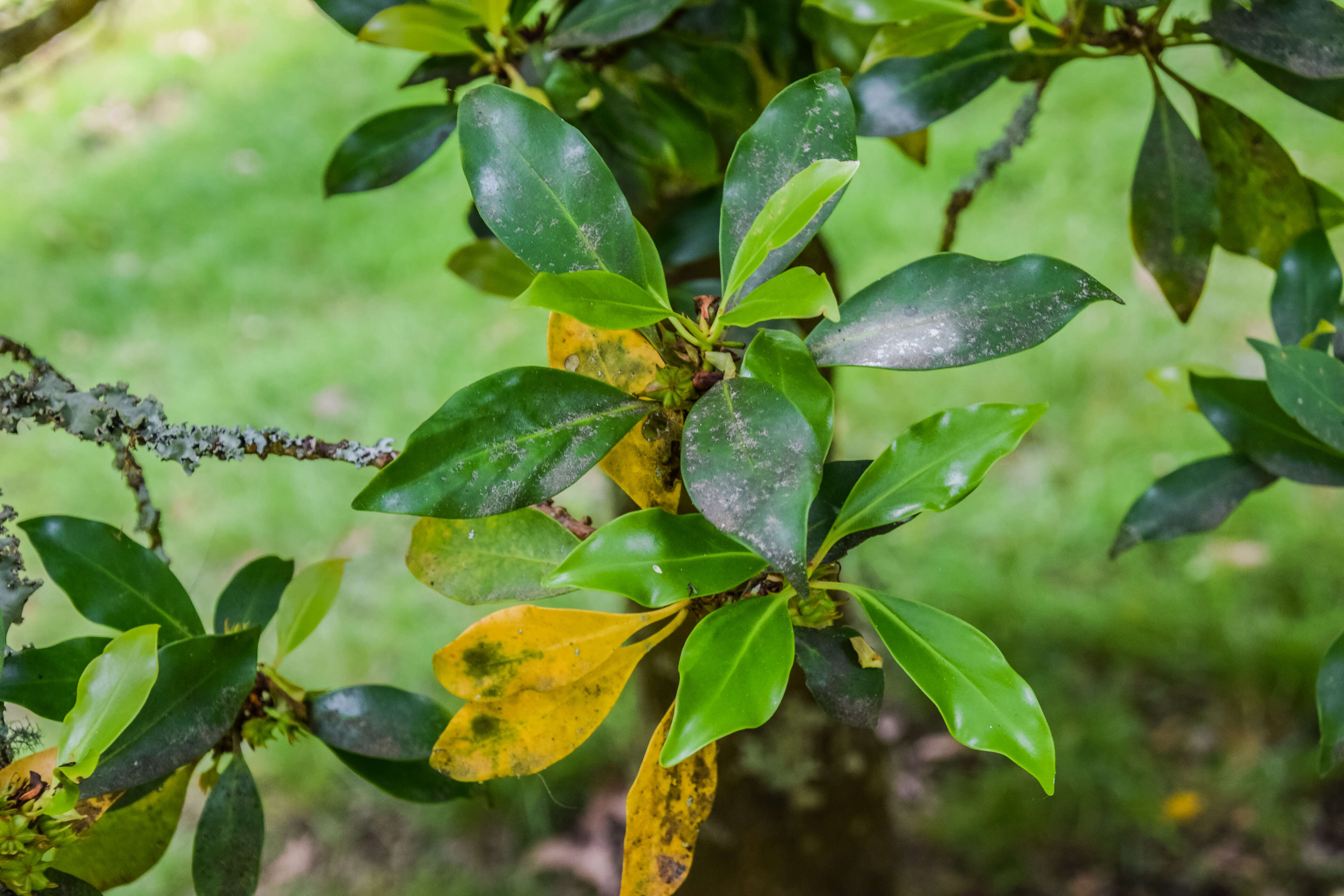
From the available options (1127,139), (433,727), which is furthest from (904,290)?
(1127,139)

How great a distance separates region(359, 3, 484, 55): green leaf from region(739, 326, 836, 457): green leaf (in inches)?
16.1

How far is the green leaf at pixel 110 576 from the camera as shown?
599 mm

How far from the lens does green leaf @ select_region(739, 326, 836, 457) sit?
1.59 feet

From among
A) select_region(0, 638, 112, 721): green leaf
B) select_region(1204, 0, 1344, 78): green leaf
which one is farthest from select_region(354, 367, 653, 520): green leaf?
select_region(1204, 0, 1344, 78): green leaf

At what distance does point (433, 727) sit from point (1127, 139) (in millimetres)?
2675

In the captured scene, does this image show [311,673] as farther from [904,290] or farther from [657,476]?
[904,290]

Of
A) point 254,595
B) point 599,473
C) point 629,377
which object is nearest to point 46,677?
point 254,595

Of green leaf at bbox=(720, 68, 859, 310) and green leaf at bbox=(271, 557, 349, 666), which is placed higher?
green leaf at bbox=(720, 68, 859, 310)

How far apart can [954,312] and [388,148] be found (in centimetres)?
56

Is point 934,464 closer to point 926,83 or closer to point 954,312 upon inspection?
point 954,312

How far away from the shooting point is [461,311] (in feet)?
8.70

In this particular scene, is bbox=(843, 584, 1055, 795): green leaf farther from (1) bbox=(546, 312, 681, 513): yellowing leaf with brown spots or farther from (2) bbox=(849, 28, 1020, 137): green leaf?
(2) bbox=(849, 28, 1020, 137): green leaf

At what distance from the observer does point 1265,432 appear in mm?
811

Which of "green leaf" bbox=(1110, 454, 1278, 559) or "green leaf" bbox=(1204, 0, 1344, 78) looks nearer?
"green leaf" bbox=(1204, 0, 1344, 78)
